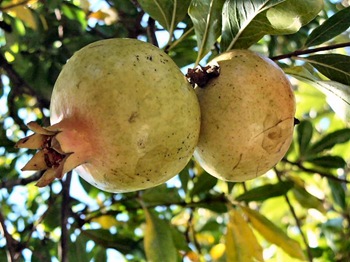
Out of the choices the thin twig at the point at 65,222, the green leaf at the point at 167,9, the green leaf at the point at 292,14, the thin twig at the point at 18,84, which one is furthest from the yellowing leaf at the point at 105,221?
the green leaf at the point at 292,14

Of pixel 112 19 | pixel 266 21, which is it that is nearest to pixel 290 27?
pixel 266 21

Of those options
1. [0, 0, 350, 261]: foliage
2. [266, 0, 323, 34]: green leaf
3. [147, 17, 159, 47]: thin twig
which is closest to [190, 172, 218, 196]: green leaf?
[0, 0, 350, 261]: foliage

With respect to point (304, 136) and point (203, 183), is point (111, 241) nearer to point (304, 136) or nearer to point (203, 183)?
point (203, 183)

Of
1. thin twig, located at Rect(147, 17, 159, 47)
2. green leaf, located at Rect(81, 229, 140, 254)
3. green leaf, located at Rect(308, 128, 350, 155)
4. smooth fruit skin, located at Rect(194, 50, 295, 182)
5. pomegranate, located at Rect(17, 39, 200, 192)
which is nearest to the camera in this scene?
pomegranate, located at Rect(17, 39, 200, 192)

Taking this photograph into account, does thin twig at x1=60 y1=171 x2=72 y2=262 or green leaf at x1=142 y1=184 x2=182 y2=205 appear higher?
thin twig at x1=60 y1=171 x2=72 y2=262

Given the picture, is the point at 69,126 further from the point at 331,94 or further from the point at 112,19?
the point at 112,19

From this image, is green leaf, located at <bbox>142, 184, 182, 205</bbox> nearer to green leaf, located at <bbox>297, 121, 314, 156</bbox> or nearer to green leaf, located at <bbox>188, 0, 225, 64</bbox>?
green leaf, located at <bbox>297, 121, 314, 156</bbox>
